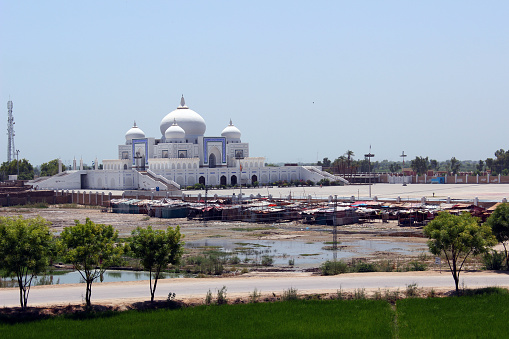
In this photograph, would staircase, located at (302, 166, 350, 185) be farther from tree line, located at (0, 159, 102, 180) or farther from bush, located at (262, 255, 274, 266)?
bush, located at (262, 255, 274, 266)

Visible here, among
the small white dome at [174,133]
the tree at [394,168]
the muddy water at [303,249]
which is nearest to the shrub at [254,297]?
the muddy water at [303,249]

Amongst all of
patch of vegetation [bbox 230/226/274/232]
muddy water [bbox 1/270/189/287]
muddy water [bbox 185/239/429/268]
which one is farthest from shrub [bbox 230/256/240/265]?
patch of vegetation [bbox 230/226/274/232]

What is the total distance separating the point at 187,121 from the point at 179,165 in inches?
355

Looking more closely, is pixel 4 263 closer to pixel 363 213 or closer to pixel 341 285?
pixel 341 285

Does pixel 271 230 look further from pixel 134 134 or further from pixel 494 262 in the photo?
pixel 134 134

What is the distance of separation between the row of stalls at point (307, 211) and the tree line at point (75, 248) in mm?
17657

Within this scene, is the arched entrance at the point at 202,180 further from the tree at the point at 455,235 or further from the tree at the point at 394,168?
the tree at the point at 394,168

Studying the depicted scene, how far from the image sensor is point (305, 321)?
13.7 meters

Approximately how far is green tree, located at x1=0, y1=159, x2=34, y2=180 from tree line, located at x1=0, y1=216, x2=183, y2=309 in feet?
268

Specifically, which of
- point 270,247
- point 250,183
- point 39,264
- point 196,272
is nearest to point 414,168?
point 250,183

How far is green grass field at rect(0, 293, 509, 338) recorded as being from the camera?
505 inches

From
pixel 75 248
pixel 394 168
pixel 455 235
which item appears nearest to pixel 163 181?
pixel 75 248

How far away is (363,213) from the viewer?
37719mm

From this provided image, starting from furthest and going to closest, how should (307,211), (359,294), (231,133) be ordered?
1. (231,133)
2. (307,211)
3. (359,294)
